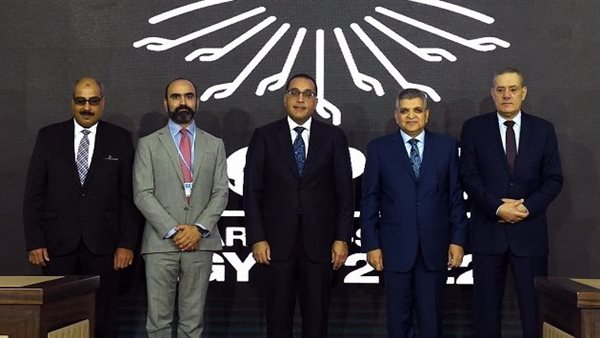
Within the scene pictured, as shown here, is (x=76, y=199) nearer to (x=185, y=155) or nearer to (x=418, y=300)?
(x=185, y=155)

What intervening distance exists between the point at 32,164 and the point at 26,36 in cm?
117

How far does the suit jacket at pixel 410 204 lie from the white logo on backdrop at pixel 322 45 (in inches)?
35.3

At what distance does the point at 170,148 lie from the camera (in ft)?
14.7

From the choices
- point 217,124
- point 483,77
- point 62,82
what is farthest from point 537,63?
point 62,82

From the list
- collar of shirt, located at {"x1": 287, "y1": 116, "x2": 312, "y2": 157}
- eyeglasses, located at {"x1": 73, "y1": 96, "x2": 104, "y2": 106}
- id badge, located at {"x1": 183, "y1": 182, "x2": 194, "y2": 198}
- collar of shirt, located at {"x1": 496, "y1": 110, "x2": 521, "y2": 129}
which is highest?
eyeglasses, located at {"x1": 73, "y1": 96, "x2": 104, "y2": 106}

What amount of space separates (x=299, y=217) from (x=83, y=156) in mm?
1232

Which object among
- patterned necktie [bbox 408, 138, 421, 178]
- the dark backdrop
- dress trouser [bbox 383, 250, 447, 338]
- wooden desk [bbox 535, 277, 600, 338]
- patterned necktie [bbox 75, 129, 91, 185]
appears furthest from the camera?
the dark backdrop

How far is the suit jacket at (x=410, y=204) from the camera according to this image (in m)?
4.23

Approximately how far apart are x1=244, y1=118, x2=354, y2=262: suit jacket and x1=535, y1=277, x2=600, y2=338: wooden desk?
124 centimetres

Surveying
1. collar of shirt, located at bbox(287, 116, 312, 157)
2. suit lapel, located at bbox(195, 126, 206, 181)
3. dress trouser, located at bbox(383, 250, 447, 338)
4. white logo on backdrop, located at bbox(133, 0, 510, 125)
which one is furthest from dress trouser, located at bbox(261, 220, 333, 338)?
white logo on backdrop, located at bbox(133, 0, 510, 125)

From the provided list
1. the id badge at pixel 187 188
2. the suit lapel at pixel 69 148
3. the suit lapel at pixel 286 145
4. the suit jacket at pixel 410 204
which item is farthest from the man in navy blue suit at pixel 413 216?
the suit lapel at pixel 69 148

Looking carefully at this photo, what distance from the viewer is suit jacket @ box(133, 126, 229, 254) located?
14.4 ft

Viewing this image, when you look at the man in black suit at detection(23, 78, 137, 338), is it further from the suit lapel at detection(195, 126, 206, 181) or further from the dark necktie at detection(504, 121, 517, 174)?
the dark necktie at detection(504, 121, 517, 174)

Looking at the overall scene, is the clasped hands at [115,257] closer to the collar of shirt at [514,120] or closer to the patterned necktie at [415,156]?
the patterned necktie at [415,156]
